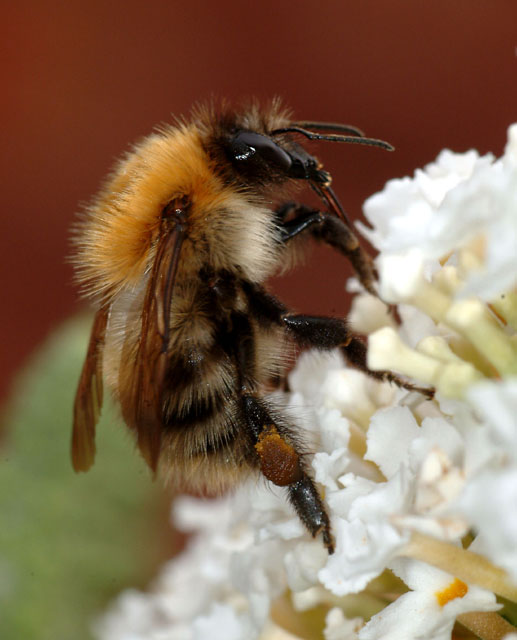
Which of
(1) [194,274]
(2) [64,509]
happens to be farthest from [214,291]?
(2) [64,509]

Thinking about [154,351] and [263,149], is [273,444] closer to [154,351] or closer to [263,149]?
[154,351]

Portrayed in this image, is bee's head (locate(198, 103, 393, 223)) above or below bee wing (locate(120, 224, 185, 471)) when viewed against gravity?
above

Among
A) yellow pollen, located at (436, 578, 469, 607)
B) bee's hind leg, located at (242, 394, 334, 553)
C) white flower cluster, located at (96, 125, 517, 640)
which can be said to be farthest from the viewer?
bee's hind leg, located at (242, 394, 334, 553)

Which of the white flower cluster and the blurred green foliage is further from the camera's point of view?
A: the blurred green foliage

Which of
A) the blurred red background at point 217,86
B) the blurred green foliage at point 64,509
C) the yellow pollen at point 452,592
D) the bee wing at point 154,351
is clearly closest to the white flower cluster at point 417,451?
the yellow pollen at point 452,592

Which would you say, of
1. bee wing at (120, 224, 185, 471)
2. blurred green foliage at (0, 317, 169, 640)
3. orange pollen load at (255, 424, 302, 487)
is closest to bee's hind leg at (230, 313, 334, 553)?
orange pollen load at (255, 424, 302, 487)

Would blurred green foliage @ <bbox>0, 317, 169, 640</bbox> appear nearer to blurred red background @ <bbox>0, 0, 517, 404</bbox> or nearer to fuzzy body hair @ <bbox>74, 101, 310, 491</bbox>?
fuzzy body hair @ <bbox>74, 101, 310, 491</bbox>

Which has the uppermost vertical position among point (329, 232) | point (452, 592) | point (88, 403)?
point (329, 232)

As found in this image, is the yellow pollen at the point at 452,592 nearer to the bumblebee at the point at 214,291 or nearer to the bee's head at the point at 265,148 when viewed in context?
the bumblebee at the point at 214,291
